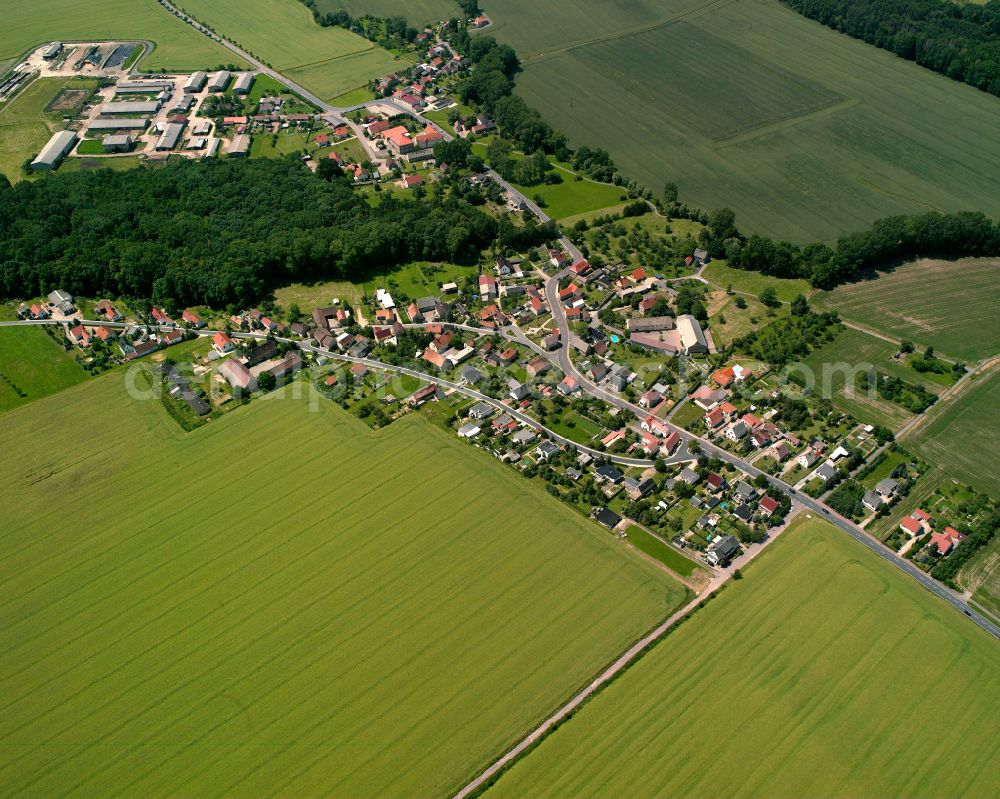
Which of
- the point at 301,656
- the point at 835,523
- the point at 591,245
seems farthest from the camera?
the point at 591,245

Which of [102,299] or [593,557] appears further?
[102,299]

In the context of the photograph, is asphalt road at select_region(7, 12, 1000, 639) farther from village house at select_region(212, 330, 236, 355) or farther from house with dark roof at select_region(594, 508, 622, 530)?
house with dark roof at select_region(594, 508, 622, 530)

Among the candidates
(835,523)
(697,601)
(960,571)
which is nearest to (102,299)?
(697,601)

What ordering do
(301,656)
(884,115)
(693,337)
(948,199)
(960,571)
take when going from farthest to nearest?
1. (884,115)
2. (948,199)
3. (693,337)
4. (960,571)
5. (301,656)

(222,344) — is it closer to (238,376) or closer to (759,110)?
(238,376)

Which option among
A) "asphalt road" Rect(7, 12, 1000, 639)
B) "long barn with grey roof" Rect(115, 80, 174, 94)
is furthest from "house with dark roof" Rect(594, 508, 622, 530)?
"long barn with grey roof" Rect(115, 80, 174, 94)

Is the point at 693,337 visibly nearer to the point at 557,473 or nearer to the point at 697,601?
the point at 557,473

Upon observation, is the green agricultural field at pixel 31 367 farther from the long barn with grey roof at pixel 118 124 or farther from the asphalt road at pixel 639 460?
the long barn with grey roof at pixel 118 124

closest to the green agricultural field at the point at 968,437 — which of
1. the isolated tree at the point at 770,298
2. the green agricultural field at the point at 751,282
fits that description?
the isolated tree at the point at 770,298
